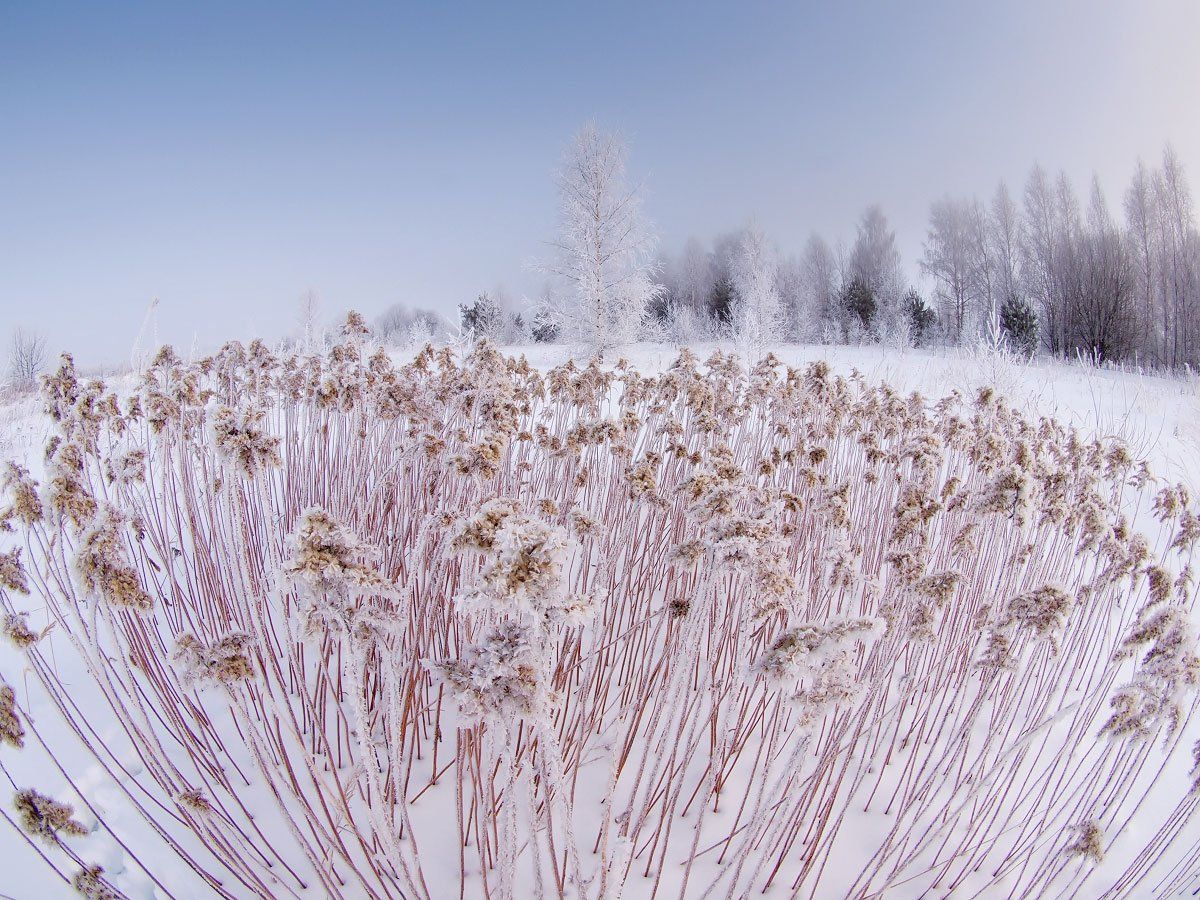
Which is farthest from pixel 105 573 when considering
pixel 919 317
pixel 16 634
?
pixel 919 317

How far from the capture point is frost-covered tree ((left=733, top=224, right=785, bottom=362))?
72.3ft

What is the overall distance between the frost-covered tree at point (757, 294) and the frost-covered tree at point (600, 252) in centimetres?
407

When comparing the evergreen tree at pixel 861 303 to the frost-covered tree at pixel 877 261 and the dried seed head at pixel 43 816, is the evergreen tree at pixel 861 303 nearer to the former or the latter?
the frost-covered tree at pixel 877 261

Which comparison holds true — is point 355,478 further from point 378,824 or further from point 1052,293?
point 1052,293

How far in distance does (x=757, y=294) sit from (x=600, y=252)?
846cm

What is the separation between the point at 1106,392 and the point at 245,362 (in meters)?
17.2

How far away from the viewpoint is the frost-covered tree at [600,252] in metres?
21.7

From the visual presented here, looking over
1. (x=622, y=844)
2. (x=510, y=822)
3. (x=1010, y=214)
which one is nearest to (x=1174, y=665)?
(x=622, y=844)

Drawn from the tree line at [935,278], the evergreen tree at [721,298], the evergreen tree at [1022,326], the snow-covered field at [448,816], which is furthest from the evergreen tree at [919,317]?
the snow-covered field at [448,816]

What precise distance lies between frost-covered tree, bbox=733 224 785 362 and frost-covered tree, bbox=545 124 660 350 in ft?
13.4

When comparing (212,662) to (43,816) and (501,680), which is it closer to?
(43,816)

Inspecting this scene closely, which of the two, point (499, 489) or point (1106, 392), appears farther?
point (1106, 392)

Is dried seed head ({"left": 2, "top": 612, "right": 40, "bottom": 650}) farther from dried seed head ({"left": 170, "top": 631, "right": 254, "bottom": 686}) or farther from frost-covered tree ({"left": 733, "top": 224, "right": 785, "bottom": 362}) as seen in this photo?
frost-covered tree ({"left": 733, "top": 224, "right": 785, "bottom": 362})

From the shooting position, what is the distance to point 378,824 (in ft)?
4.56
